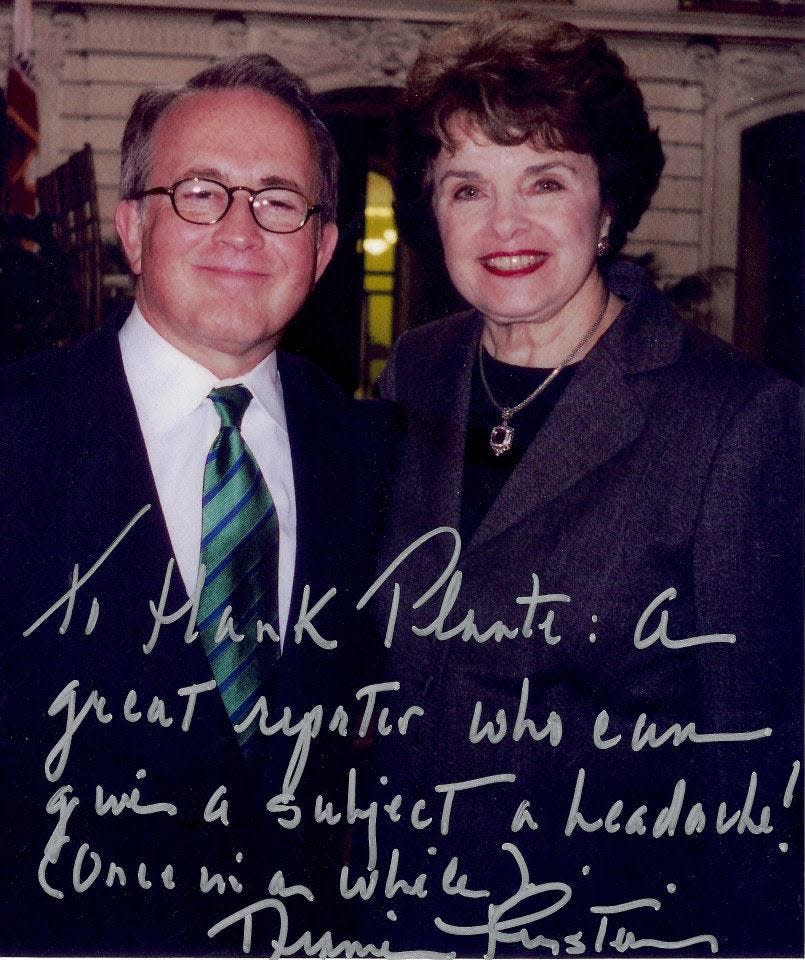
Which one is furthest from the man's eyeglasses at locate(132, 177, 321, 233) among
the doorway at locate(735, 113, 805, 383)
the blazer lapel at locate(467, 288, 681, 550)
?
the doorway at locate(735, 113, 805, 383)

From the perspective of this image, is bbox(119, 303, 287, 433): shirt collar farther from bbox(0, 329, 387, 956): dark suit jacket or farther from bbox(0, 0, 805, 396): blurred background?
bbox(0, 0, 805, 396): blurred background

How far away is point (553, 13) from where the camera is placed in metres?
2.14

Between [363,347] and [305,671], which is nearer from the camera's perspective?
[305,671]

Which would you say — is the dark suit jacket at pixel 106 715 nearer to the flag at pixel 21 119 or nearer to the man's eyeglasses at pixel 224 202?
the man's eyeglasses at pixel 224 202

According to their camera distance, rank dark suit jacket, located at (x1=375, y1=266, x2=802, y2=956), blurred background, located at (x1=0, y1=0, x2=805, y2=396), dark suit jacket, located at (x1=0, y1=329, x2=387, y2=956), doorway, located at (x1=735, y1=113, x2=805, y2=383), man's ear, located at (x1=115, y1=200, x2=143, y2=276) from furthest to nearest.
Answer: blurred background, located at (x1=0, y1=0, x2=805, y2=396) < doorway, located at (x1=735, y1=113, x2=805, y2=383) < man's ear, located at (x1=115, y1=200, x2=143, y2=276) < dark suit jacket, located at (x1=375, y1=266, x2=802, y2=956) < dark suit jacket, located at (x1=0, y1=329, x2=387, y2=956)

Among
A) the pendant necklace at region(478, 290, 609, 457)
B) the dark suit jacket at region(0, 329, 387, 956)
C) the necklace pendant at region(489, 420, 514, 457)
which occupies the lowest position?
the dark suit jacket at region(0, 329, 387, 956)

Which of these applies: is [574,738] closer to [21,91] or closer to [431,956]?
[431,956]

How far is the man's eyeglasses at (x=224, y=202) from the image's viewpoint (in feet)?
4.90

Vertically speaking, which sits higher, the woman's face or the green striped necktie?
the woman's face

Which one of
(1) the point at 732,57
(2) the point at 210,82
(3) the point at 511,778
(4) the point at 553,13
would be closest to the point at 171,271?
(2) the point at 210,82

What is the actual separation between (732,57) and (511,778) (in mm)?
1804

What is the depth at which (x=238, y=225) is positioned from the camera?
1.47m

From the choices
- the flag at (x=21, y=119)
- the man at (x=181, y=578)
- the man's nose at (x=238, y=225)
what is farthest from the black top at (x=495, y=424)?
the flag at (x=21, y=119)

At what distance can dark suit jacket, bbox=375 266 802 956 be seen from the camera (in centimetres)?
144
